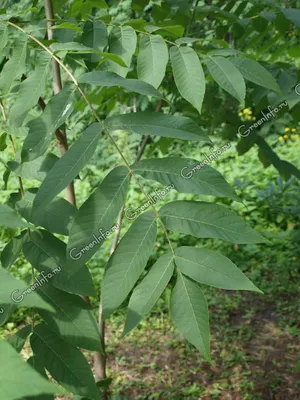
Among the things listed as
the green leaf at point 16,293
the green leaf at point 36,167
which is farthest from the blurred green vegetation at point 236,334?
the green leaf at point 16,293

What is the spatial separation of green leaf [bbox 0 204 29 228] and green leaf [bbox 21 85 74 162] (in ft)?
0.56

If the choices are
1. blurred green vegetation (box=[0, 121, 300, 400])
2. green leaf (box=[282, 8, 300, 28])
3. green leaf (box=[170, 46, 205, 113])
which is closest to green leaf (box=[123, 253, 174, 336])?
green leaf (box=[170, 46, 205, 113])

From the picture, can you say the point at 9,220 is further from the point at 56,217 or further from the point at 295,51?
the point at 295,51

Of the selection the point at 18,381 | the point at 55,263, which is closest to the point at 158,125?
the point at 55,263

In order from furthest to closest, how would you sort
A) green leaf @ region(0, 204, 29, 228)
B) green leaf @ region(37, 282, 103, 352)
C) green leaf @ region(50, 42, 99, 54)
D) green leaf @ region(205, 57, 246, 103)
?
green leaf @ region(205, 57, 246, 103), green leaf @ region(50, 42, 99, 54), green leaf @ region(37, 282, 103, 352), green leaf @ region(0, 204, 29, 228)

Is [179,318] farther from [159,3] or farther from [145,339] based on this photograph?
[145,339]

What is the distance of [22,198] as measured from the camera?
40.4 inches

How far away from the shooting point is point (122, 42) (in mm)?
1131

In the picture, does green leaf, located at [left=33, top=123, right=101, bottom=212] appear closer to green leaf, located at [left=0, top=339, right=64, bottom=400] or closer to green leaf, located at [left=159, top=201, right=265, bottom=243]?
green leaf, located at [left=159, top=201, right=265, bottom=243]

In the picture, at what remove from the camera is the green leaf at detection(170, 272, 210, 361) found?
2.33 feet

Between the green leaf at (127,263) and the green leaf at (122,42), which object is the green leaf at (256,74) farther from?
the green leaf at (127,263)

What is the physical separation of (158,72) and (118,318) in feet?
7.03

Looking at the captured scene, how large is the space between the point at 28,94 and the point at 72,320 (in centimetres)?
46

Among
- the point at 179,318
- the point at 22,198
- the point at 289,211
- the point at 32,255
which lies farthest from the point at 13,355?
the point at 289,211
